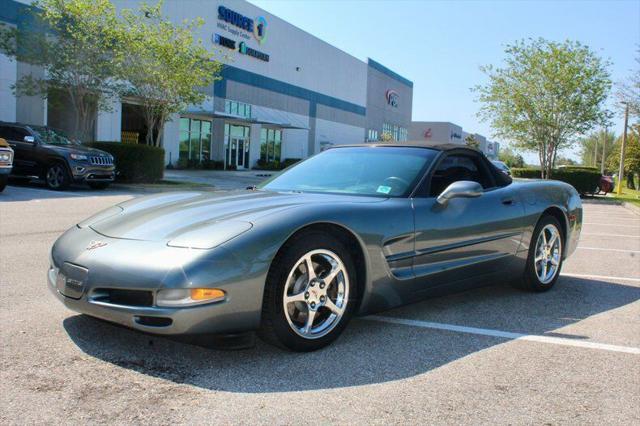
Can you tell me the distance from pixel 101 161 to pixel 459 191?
544 inches

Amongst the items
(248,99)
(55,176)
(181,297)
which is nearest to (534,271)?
(181,297)

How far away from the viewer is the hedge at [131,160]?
19.4 m

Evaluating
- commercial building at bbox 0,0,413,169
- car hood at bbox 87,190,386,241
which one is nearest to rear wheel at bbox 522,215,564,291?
car hood at bbox 87,190,386,241

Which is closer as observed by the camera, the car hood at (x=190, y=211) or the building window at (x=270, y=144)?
the car hood at (x=190, y=211)

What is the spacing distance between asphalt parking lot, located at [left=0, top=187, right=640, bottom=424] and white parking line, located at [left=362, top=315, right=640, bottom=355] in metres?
0.01

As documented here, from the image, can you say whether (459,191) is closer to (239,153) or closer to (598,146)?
(239,153)

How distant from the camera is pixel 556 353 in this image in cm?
362

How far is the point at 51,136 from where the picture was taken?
16078mm

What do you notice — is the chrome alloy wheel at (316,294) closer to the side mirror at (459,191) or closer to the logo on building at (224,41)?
the side mirror at (459,191)

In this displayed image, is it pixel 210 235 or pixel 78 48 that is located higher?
pixel 78 48

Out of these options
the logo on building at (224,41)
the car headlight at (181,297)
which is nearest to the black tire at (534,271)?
the car headlight at (181,297)

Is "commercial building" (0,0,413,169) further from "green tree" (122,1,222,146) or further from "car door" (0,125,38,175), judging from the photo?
"car door" (0,125,38,175)

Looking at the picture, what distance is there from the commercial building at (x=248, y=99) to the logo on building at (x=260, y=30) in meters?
0.07

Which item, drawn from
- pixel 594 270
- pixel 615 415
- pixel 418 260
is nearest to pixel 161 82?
pixel 594 270
